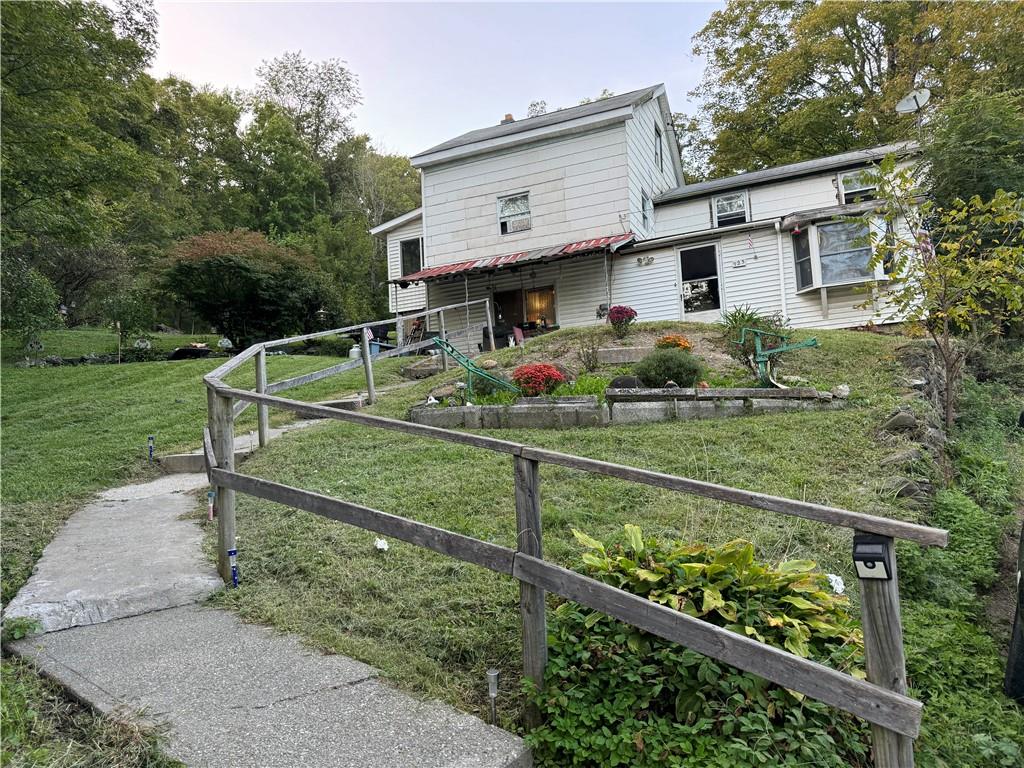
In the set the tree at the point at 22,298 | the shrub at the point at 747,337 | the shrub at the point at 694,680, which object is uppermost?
the tree at the point at 22,298

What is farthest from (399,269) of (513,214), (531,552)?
(531,552)

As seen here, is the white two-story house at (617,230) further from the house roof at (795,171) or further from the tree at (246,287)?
the tree at (246,287)

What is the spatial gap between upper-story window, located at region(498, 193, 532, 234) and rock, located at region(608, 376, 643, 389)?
29.7ft

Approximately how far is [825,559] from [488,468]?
2722 millimetres

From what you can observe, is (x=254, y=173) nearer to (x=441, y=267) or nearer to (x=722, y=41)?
(x=441, y=267)

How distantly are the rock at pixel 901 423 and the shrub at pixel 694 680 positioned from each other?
3369 millimetres

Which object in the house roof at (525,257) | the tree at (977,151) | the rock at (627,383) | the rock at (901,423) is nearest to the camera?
the rock at (901,423)

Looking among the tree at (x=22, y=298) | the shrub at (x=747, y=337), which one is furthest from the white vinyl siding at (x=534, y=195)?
the tree at (x=22, y=298)

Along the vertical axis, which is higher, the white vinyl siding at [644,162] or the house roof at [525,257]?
the white vinyl siding at [644,162]

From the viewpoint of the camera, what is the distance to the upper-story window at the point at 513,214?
51.8ft

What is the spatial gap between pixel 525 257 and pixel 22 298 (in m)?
11.0

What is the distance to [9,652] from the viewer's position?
267 centimetres

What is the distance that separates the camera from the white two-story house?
13508mm

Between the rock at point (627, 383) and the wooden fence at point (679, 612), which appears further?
the rock at point (627, 383)
